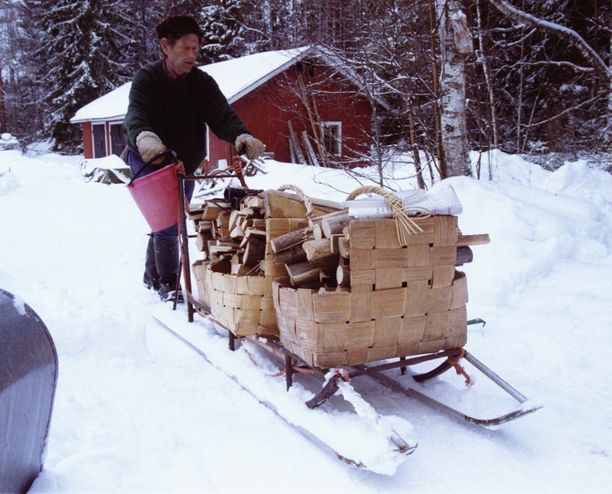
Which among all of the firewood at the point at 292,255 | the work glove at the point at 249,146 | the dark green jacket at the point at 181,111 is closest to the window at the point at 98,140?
the dark green jacket at the point at 181,111

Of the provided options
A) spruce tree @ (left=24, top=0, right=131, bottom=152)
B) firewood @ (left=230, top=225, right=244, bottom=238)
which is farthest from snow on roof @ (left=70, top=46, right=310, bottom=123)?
firewood @ (left=230, top=225, right=244, bottom=238)

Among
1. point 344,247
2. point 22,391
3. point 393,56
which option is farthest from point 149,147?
point 393,56

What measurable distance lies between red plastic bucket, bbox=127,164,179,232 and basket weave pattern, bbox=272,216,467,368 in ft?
4.87

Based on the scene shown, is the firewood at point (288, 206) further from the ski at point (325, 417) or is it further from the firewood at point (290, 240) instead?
the ski at point (325, 417)

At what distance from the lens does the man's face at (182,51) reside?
3.73 metres

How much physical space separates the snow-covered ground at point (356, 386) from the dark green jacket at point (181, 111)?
1.24 m

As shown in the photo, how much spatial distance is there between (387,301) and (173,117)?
2.52m

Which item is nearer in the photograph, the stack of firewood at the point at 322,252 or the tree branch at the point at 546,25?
the stack of firewood at the point at 322,252

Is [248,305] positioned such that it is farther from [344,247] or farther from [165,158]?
[165,158]

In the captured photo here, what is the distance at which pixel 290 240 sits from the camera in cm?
252

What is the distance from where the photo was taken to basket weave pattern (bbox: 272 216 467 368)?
2.22 metres

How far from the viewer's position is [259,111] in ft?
59.1

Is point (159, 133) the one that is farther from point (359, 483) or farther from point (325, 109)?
point (325, 109)

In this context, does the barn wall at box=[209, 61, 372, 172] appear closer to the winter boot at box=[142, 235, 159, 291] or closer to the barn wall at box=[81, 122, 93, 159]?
the barn wall at box=[81, 122, 93, 159]
